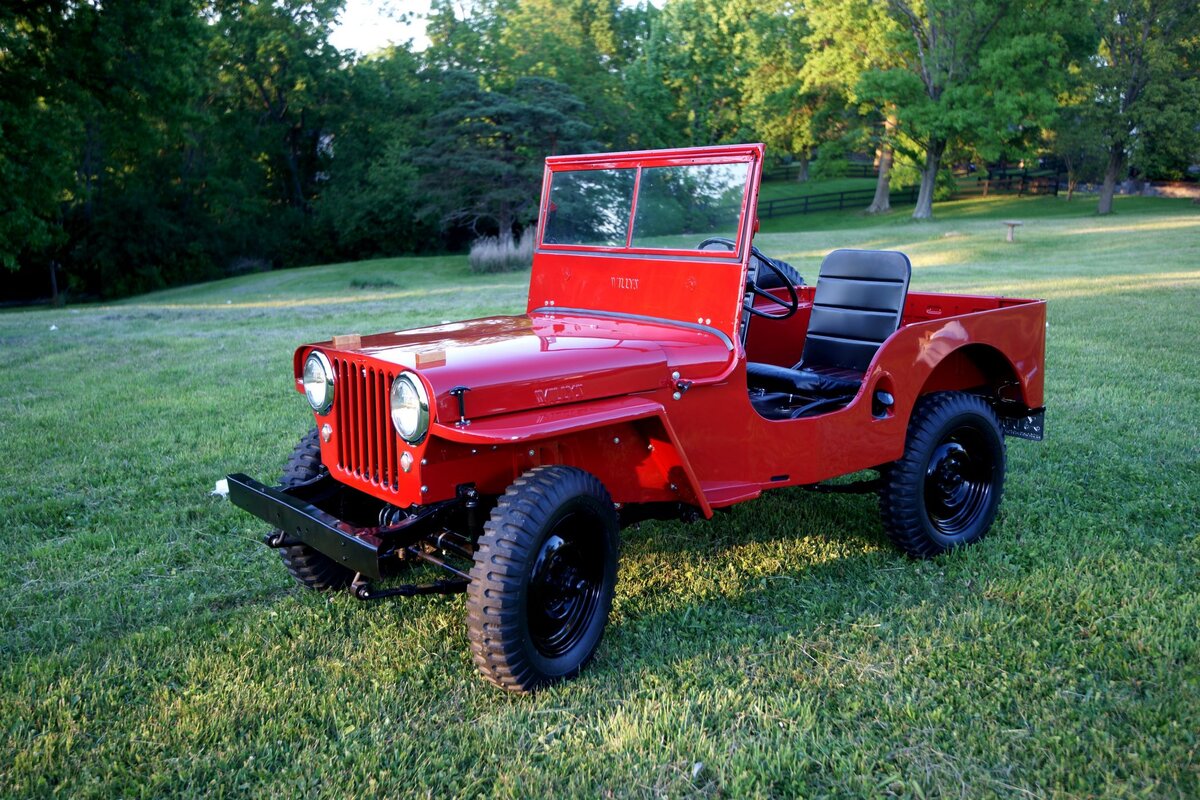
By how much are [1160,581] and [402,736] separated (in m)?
3.41

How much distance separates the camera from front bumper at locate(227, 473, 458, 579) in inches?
124

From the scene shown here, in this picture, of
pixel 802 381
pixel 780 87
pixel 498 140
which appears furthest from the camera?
pixel 780 87

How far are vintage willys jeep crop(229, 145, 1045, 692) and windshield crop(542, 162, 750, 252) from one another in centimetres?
1

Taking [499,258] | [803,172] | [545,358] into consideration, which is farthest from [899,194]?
[545,358]

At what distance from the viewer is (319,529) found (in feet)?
10.8

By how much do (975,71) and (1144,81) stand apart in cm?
736

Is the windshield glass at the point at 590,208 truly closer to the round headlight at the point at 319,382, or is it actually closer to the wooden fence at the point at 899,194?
the round headlight at the point at 319,382

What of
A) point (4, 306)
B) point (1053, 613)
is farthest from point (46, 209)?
point (1053, 613)

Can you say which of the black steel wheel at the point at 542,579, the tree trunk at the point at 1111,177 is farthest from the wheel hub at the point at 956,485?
the tree trunk at the point at 1111,177

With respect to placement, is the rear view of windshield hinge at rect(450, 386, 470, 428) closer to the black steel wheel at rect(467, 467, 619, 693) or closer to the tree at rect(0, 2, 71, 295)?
the black steel wheel at rect(467, 467, 619, 693)

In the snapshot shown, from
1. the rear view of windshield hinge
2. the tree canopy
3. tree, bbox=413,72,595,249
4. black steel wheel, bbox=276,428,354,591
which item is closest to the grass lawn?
black steel wheel, bbox=276,428,354,591

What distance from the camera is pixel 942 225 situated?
108 feet

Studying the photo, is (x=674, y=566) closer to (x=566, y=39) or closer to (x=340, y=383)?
(x=340, y=383)

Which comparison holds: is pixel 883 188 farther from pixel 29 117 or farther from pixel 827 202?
pixel 29 117
